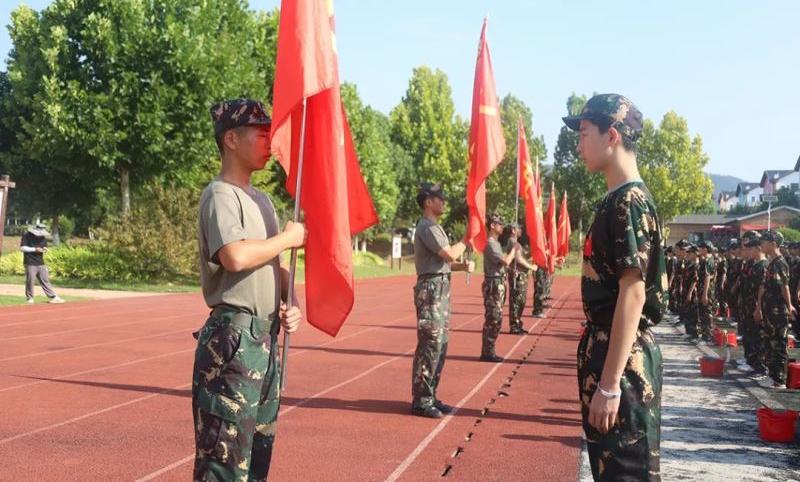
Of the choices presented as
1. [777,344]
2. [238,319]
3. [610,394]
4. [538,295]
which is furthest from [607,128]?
[538,295]

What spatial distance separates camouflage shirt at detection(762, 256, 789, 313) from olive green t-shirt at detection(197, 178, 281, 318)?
334 inches

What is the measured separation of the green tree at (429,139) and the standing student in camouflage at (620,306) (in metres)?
57.9

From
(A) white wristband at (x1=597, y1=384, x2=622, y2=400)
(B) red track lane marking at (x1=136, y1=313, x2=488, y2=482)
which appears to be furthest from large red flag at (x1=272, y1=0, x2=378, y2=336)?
(B) red track lane marking at (x1=136, y1=313, x2=488, y2=482)

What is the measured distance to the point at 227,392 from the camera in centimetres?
314

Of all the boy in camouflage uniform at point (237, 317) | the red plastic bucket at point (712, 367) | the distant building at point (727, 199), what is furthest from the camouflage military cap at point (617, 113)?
the distant building at point (727, 199)

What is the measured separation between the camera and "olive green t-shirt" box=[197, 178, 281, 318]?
316 cm

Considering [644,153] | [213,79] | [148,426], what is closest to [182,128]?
[213,79]

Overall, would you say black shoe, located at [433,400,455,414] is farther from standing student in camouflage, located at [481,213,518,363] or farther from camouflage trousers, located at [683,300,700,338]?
camouflage trousers, located at [683,300,700,338]

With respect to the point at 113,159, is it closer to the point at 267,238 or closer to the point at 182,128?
the point at 182,128

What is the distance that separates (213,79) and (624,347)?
2524 cm

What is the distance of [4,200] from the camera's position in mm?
17453

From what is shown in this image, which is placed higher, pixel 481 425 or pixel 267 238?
pixel 267 238

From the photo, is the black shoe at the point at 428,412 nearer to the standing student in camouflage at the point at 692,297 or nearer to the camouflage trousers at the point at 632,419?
the camouflage trousers at the point at 632,419

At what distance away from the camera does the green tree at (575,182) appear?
59344 mm
